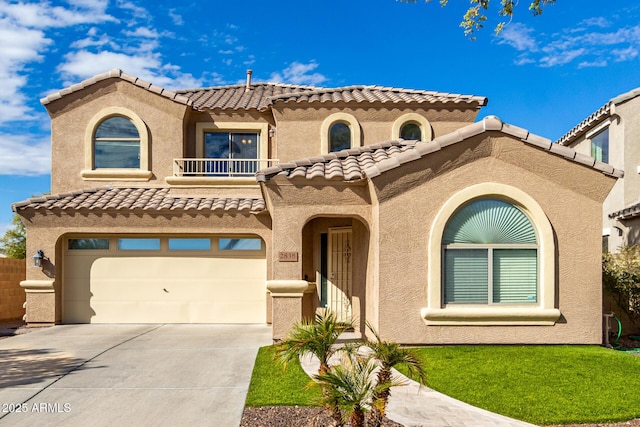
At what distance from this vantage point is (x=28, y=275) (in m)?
14.1

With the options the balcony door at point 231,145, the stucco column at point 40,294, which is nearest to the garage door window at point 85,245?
the stucco column at point 40,294

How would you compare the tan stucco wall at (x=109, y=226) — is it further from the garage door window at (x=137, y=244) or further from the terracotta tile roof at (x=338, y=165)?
the terracotta tile roof at (x=338, y=165)

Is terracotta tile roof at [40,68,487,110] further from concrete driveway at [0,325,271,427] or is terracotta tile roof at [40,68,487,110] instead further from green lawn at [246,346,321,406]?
green lawn at [246,346,321,406]

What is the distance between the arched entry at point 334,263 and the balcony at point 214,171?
2994mm

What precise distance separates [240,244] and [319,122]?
475 cm

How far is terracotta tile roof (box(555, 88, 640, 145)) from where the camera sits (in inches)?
669

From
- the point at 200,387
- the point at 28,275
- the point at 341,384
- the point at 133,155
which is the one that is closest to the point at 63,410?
the point at 200,387

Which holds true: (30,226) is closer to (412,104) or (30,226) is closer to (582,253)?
(412,104)

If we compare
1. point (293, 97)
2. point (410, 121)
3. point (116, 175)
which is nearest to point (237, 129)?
point (293, 97)

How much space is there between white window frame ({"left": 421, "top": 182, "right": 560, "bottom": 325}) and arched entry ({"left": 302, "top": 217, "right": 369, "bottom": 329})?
3.01 m

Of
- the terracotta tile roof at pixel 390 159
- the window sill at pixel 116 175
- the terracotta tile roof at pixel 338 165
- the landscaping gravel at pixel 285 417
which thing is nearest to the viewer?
the landscaping gravel at pixel 285 417

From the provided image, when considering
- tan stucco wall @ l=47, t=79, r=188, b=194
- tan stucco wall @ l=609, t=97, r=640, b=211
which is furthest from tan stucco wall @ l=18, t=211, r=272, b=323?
tan stucco wall @ l=609, t=97, r=640, b=211

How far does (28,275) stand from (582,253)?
46.1 ft

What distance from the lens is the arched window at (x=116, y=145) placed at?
54.0 feet
